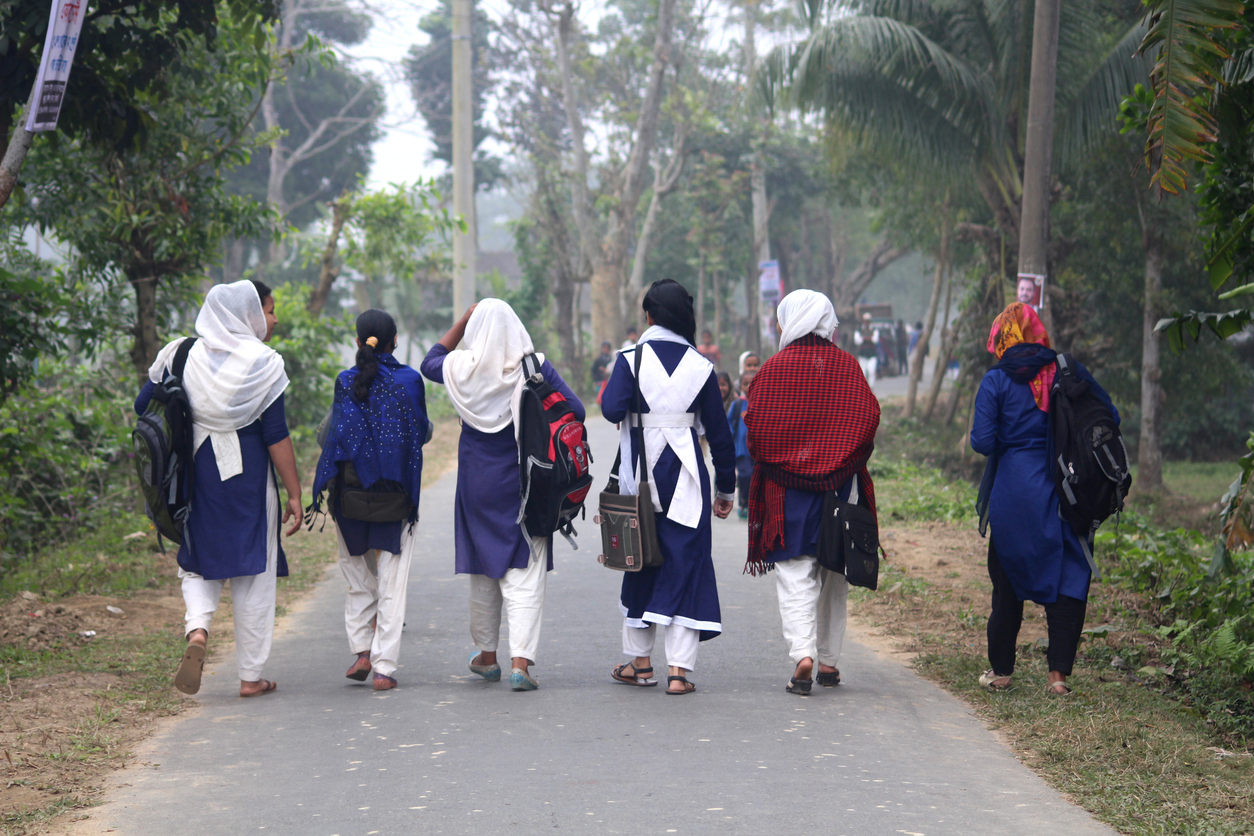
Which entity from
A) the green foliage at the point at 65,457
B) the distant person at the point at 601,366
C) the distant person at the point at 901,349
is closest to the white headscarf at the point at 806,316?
the green foliage at the point at 65,457

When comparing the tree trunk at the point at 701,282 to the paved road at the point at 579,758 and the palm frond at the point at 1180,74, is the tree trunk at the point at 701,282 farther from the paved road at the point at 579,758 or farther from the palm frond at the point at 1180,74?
the palm frond at the point at 1180,74

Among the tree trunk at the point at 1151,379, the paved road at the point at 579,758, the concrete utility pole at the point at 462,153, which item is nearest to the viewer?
the paved road at the point at 579,758

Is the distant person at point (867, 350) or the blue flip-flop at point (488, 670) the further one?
the distant person at point (867, 350)

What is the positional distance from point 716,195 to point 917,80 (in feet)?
70.6

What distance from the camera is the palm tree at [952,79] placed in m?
14.2

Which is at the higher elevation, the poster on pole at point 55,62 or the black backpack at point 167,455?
the poster on pole at point 55,62

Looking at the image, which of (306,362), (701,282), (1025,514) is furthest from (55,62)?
(701,282)

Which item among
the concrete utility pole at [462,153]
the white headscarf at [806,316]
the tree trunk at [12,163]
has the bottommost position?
the white headscarf at [806,316]

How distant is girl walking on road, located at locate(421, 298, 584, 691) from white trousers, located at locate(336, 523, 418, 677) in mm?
300

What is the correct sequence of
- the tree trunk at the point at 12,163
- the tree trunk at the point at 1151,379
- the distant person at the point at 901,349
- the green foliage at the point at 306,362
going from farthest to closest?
the distant person at the point at 901,349 < the tree trunk at the point at 1151,379 < the green foliage at the point at 306,362 < the tree trunk at the point at 12,163

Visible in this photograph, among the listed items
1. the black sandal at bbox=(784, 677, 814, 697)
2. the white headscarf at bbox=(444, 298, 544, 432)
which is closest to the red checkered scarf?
the black sandal at bbox=(784, 677, 814, 697)

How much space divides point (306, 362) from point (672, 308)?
34.8ft

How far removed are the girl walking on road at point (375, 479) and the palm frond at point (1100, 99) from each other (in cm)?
1059

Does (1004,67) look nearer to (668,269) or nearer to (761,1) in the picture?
(761,1)
